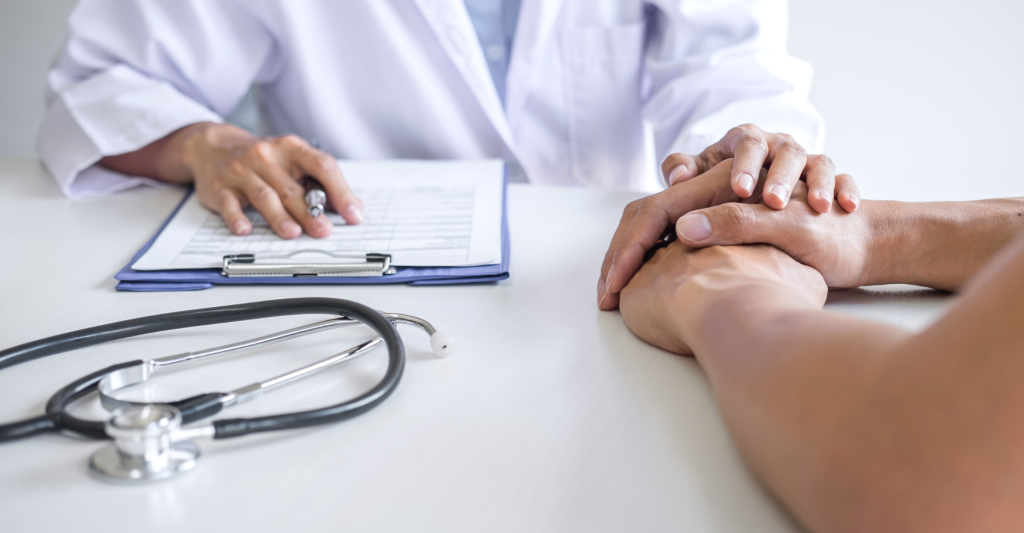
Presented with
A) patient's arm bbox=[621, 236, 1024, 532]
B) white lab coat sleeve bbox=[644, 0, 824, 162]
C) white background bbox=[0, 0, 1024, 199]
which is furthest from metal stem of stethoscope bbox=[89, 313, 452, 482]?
white background bbox=[0, 0, 1024, 199]

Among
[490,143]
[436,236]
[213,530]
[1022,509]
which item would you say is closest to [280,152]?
[436,236]

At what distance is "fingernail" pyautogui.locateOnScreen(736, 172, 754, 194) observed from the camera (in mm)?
563

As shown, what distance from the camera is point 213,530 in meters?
0.32

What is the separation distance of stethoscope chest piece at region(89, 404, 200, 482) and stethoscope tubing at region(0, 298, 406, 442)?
2 centimetres

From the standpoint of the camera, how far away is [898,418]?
26 cm

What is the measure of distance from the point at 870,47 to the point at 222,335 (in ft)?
4.29

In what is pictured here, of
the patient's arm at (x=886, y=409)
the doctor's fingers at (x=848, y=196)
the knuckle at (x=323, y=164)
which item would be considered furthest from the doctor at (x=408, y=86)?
the patient's arm at (x=886, y=409)

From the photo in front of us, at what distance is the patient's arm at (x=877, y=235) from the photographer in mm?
535

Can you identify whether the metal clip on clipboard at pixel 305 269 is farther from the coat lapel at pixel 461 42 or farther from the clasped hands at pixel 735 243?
the coat lapel at pixel 461 42

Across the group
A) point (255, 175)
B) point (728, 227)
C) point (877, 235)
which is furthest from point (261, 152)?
point (877, 235)

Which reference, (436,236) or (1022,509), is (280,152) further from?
(1022,509)

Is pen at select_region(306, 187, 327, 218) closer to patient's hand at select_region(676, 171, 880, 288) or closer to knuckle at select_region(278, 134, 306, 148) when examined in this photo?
knuckle at select_region(278, 134, 306, 148)

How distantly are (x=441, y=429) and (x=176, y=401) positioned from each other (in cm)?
16

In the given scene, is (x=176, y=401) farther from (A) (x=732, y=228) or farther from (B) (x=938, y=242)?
(B) (x=938, y=242)
